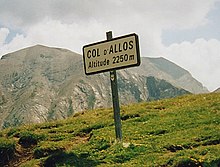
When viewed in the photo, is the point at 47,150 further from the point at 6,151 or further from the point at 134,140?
the point at 134,140

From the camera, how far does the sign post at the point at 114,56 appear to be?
15.9 m

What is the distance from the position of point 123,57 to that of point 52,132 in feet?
22.7

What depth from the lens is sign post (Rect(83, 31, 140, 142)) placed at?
15.9 m

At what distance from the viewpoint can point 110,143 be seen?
16312 mm

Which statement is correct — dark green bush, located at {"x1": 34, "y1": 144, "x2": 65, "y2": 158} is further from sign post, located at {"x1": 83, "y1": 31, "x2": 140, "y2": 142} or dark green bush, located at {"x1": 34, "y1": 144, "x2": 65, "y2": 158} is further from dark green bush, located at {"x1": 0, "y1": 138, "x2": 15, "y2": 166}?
sign post, located at {"x1": 83, "y1": 31, "x2": 140, "y2": 142}

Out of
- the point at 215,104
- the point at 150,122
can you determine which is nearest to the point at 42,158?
the point at 150,122

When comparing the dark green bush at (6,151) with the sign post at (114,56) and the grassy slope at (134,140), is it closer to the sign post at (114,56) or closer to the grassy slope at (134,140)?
the grassy slope at (134,140)

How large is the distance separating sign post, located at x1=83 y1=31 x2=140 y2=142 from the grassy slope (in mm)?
1370

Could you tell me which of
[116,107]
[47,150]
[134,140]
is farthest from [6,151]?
[134,140]

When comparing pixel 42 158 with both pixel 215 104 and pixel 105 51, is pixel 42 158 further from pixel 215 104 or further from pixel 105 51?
pixel 215 104

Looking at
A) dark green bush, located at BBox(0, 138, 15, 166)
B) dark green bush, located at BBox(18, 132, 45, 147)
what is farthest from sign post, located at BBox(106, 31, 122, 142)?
dark green bush, located at BBox(0, 138, 15, 166)

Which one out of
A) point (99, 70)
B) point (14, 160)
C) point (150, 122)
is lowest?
point (14, 160)

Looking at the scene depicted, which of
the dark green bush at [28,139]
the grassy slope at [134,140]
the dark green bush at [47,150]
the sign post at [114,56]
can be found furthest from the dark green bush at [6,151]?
the sign post at [114,56]

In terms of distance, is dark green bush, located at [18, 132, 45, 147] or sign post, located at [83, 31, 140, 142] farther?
dark green bush, located at [18, 132, 45, 147]
